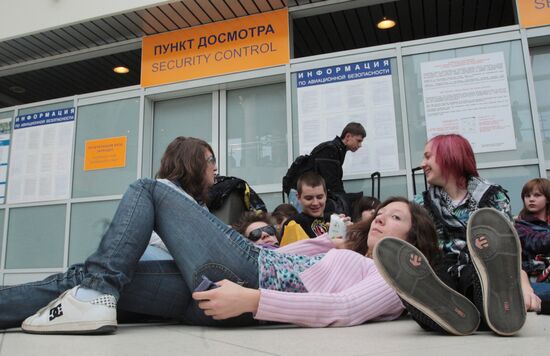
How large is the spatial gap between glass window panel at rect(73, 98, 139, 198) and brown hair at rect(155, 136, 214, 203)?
390cm

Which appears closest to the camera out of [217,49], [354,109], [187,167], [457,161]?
[187,167]

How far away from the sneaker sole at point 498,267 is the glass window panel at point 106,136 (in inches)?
212

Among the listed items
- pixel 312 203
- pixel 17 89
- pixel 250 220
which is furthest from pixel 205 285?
pixel 17 89

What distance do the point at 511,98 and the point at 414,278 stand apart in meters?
4.06

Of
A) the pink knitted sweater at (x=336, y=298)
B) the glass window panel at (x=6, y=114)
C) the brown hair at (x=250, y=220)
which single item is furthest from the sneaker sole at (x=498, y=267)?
the glass window panel at (x=6, y=114)

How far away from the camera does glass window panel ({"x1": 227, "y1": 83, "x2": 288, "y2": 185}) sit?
5.80 meters

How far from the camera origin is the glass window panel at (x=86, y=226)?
20.6 ft

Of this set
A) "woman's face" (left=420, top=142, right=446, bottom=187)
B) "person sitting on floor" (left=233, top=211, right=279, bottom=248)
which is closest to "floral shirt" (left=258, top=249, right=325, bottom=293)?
"person sitting on floor" (left=233, top=211, right=279, bottom=248)

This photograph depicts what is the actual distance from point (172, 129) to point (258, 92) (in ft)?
4.25

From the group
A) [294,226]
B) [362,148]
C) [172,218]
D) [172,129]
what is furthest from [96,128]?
[172,218]

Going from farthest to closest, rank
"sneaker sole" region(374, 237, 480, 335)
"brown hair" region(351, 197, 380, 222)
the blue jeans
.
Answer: "brown hair" region(351, 197, 380, 222) → the blue jeans → "sneaker sole" region(374, 237, 480, 335)

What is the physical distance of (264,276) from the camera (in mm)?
1934

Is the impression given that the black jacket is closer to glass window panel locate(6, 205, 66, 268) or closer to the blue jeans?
the blue jeans

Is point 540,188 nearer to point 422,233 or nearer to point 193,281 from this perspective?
point 422,233
